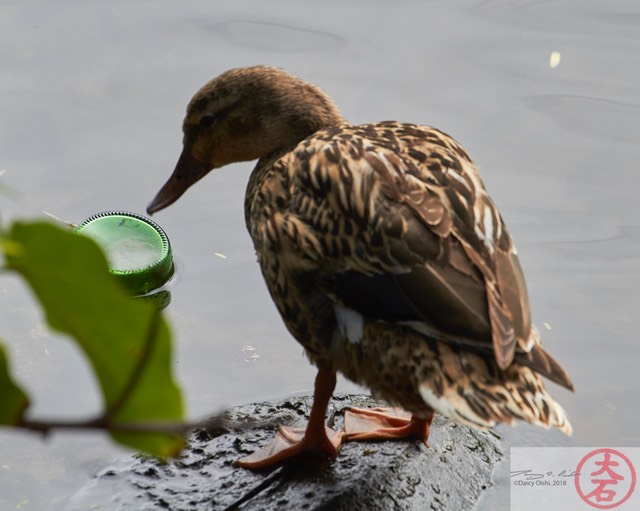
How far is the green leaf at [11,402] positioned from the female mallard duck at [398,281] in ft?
6.76

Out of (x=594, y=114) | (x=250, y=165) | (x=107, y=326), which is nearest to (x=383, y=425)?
(x=250, y=165)

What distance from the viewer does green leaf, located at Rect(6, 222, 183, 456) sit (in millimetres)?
775

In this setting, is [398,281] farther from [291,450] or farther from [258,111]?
[258,111]

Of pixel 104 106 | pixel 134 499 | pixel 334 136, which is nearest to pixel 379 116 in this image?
pixel 104 106

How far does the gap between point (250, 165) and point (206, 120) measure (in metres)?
1.45

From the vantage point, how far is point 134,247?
479cm

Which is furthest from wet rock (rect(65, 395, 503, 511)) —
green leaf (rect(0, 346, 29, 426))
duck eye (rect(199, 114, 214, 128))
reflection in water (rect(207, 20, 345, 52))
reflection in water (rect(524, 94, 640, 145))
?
reflection in water (rect(207, 20, 345, 52))

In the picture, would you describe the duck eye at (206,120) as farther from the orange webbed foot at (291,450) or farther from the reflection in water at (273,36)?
the reflection in water at (273,36)

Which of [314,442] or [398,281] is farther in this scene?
[314,442]

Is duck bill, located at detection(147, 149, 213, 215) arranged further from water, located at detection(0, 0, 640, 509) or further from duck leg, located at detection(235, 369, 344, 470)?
duck leg, located at detection(235, 369, 344, 470)

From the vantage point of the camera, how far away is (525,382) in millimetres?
3053

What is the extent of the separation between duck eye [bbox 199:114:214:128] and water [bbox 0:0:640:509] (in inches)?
40.7

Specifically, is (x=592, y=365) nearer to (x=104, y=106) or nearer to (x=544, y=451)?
(x=544, y=451)
